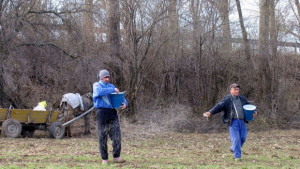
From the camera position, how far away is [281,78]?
63.8 ft

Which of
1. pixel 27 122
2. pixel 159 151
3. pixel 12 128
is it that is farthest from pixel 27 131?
pixel 159 151

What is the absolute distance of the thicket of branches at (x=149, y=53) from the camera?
611 inches

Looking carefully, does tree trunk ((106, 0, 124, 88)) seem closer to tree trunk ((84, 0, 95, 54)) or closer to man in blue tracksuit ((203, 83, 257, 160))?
tree trunk ((84, 0, 95, 54))

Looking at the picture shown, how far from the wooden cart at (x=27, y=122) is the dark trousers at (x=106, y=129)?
5231 mm

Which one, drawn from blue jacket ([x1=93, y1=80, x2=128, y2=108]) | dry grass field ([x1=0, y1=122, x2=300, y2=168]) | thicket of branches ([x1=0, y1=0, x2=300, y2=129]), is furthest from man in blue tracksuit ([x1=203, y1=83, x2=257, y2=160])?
thicket of branches ([x1=0, y1=0, x2=300, y2=129])

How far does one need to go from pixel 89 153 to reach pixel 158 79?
33.5 ft

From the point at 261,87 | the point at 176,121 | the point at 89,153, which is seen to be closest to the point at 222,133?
the point at 176,121

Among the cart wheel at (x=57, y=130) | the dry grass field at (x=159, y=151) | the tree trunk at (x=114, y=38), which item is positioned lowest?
the dry grass field at (x=159, y=151)

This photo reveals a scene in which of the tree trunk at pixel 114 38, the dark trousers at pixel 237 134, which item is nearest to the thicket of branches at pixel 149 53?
the tree trunk at pixel 114 38

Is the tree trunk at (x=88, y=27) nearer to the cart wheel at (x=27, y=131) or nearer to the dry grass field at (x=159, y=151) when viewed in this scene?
the dry grass field at (x=159, y=151)

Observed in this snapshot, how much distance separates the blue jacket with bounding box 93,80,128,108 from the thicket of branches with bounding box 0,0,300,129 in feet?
23.2

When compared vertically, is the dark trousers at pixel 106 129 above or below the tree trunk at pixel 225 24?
below

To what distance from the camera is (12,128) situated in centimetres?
1288

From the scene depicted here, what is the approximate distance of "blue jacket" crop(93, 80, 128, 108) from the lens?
329 inches
